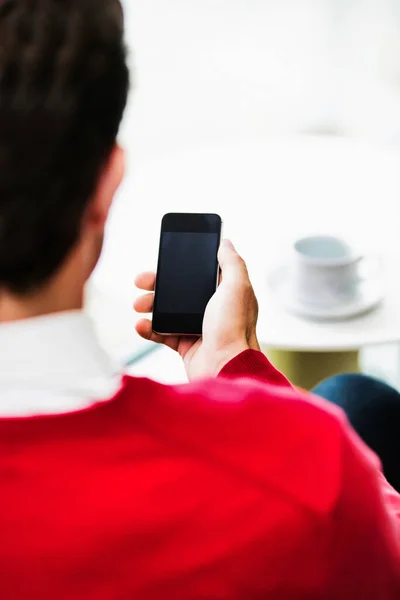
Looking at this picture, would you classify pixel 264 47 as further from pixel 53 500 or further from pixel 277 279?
pixel 53 500

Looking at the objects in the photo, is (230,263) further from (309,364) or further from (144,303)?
(309,364)

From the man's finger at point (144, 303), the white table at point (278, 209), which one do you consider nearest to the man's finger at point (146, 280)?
the man's finger at point (144, 303)

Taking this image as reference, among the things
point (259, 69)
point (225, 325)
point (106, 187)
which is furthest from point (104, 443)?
point (259, 69)

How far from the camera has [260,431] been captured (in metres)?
0.42

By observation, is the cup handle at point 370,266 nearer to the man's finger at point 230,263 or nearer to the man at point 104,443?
the man's finger at point 230,263

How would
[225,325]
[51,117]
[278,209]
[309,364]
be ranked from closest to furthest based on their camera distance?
[51,117] → [225,325] → [278,209] → [309,364]

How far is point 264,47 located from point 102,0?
1.47 meters

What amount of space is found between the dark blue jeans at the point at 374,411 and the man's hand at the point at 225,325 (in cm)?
27

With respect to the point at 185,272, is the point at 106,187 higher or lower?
higher

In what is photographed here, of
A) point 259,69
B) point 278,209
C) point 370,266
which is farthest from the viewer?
point 259,69

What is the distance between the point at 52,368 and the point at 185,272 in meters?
0.39

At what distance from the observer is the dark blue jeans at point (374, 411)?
3.01 ft

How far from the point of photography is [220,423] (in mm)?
416

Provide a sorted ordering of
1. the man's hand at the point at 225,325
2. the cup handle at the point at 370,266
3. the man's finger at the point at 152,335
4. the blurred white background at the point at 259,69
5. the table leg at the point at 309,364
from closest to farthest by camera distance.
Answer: the man's hand at the point at 225,325 < the man's finger at the point at 152,335 < the cup handle at the point at 370,266 < the table leg at the point at 309,364 < the blurred white background at the point at 259,69
